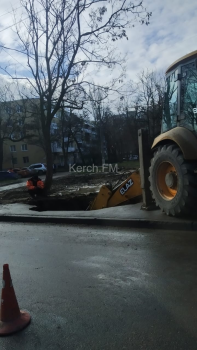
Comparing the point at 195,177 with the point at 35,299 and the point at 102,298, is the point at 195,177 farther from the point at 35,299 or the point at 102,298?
the point at 35,299

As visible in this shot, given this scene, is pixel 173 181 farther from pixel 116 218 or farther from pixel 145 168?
pixel 116 218

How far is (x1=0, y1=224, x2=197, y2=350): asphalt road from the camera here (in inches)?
124

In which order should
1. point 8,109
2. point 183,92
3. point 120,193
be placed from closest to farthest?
point 183,92 → point 120,193 → point 8,109

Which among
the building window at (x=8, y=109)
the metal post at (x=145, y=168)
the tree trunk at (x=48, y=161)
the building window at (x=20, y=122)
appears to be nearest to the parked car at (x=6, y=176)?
the building window at (x=8, y=109)

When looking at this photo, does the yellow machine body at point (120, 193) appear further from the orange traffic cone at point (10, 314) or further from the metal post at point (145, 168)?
the orange traffic cone at point (10, 314)

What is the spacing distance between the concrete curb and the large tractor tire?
0.34m

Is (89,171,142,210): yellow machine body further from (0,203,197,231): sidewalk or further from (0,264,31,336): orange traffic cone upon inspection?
(0,264,31,336): orange traffic cone

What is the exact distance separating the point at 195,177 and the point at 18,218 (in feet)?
18.8

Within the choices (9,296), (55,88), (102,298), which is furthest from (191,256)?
(55,88)

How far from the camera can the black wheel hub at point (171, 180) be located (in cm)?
740

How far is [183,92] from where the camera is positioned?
23.1 feet

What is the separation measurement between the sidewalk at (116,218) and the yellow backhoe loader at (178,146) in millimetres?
311

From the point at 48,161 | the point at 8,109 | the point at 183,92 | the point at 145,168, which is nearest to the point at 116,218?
the point at 145,168

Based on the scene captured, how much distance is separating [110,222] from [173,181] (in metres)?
1.88
